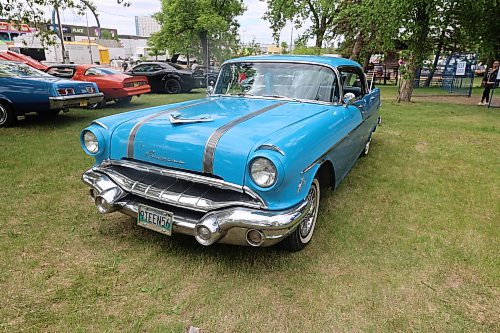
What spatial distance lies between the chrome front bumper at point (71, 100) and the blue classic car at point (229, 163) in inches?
182

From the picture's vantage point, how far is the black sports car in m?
14.2

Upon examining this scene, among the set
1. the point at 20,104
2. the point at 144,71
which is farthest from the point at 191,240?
the point at 144,71

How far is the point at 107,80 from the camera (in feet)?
33.3

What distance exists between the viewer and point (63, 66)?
1100 cm

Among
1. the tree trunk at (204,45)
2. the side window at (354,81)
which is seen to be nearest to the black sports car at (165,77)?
the side window at (354,81)

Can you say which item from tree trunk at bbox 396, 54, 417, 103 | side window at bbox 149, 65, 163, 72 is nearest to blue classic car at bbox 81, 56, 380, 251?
tree trunk at bbox 396, 54, 417, 103

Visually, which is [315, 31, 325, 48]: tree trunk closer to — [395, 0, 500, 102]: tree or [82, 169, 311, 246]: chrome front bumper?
[395, 0, 500, 102]: tree

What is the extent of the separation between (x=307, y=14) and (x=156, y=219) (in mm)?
22003

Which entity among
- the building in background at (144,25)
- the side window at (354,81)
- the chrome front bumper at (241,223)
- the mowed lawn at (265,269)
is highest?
the building in background at (144,25)

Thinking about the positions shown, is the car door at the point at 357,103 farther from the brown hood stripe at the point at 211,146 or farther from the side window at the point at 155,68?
the side window at the point at 155,68

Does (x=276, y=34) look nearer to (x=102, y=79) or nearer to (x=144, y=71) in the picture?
(x=144, y=71)

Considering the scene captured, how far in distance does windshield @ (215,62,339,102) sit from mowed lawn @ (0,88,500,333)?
4.25 ft

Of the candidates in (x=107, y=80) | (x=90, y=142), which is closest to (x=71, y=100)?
(x=107, y=80)

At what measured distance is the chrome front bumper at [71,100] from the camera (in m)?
7.03
